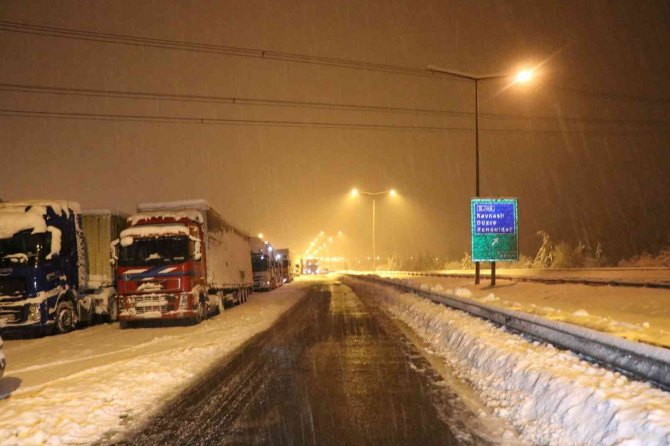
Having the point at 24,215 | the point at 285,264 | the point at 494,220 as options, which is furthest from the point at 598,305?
the point at 285,264

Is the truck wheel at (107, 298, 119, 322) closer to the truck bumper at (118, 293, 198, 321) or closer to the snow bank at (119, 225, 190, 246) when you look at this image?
the truck bumper at (118, 293, 198, 321)

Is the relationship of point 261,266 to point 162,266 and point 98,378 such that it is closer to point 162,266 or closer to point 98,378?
point 162,266

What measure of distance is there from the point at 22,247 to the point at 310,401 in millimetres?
12867

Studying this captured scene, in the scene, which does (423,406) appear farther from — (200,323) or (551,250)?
(551,250)

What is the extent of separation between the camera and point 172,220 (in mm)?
19453

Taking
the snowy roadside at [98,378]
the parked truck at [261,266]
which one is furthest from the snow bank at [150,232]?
the parked truck at [261,266]

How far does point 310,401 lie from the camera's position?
25.8 ft

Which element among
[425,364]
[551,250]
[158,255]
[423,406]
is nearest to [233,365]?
[425,364]

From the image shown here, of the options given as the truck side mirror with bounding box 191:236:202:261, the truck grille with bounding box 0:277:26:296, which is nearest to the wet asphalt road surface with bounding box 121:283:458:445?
the truck side mirror with bounding box 191:236:202:261

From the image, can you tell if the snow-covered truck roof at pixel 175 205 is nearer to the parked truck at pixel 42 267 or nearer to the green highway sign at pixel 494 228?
the parked truck at pixel 42 267

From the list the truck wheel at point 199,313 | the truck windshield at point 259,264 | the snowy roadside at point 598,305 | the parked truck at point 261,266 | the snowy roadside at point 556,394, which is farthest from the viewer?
the truck windshield at point 259,264

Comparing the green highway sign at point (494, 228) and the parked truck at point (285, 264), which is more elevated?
the green highway sign at point (494, 228)

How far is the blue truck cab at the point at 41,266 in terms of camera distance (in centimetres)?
1650

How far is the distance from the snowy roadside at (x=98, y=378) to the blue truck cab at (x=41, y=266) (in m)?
0.80
